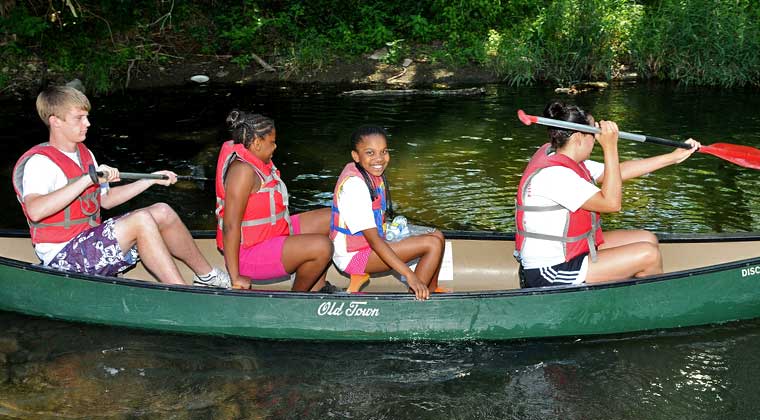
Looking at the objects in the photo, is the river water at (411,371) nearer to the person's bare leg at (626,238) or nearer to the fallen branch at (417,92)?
the person's bare leg at (626,238)

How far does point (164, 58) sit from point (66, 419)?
980cm

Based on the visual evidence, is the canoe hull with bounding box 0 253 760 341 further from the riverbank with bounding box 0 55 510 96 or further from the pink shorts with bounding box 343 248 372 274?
the riverbank with bounding box 0 55 510 96

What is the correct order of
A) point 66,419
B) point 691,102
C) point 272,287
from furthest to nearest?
point 691,102
point 272,287
point 66,419

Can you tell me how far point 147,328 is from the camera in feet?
16.3

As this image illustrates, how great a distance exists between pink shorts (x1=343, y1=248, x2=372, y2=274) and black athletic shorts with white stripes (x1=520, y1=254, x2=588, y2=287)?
0.84 metres

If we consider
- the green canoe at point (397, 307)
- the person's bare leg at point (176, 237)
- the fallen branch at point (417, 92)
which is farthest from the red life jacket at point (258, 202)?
the fallen branch at point (417, 92)

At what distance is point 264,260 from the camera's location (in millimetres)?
4758

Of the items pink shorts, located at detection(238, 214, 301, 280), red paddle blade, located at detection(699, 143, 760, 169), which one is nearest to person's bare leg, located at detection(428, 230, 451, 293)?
pink shorts, located at detection(238, 214, 301, 280)

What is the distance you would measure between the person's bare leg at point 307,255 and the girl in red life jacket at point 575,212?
3.33 ft

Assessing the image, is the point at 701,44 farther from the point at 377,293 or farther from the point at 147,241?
the point at 147,241

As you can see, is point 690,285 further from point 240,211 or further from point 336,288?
point 240,211

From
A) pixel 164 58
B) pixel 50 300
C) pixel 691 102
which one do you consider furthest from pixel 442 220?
pixel 164 58

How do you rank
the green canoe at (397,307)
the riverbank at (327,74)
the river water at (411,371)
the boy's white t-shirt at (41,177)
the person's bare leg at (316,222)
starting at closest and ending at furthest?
1. the river water at (411,371)
2. the boy's white t-shirt at (41,177)
3. the green canoe at (397,307)
4. the person's bare leg at (316,222)
5. the riverbank at (327,74)

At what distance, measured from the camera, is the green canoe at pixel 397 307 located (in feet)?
15.1
